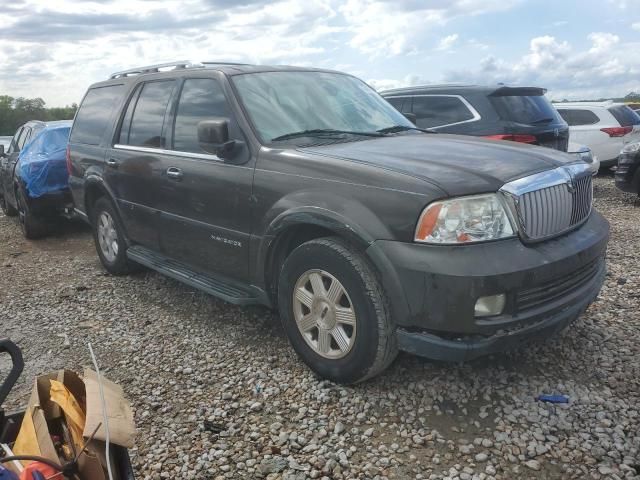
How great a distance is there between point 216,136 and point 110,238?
2622mm

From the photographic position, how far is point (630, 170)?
8.56m

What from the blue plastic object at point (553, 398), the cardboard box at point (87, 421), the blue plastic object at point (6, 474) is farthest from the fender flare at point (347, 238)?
the blue plastic object at point (6, 474)

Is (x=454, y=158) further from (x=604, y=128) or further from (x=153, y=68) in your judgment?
(x=604, y=128)

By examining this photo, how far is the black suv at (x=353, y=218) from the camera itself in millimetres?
2760

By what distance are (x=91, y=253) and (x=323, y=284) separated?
4952mm

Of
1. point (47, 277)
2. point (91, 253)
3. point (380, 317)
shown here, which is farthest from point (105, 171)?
point (380, 317)

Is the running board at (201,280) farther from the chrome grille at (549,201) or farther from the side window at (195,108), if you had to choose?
the chrome grille at (549,201)

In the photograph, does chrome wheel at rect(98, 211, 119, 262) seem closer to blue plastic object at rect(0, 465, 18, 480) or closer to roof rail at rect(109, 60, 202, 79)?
roof rail at rect(109, 60, 202, 79)

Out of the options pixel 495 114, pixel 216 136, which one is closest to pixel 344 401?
pixel 216 136

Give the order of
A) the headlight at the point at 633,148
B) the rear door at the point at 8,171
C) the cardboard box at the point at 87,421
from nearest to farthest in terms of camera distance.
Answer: the cardboard box at the point at 87,421 < the headlight at the point at 633,148 < the rear door at the point at 8,171

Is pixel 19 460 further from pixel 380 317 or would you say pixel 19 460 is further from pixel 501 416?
pixel 501 416

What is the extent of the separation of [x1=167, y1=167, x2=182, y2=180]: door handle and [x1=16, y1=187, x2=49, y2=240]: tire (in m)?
4.70

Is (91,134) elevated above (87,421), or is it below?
above

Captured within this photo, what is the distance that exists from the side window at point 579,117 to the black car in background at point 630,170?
3.02 metres
